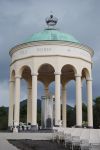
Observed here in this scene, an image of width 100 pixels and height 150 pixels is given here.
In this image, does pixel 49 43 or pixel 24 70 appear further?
pixel 24 70

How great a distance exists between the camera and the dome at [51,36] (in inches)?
1961

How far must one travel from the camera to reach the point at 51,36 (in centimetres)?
5038

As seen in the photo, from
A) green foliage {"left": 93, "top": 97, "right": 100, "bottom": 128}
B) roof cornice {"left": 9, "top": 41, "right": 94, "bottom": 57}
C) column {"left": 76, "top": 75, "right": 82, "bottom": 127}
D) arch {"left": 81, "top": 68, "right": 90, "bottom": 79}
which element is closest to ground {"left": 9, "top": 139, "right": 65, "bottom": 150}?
column {"left": 76, "top": 75, "right": 82, "bottom": 127}

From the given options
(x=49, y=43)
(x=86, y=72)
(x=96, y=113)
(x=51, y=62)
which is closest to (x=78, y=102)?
(x=86, y=72)

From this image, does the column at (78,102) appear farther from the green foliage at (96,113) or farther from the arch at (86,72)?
the green foliage at (96,113)

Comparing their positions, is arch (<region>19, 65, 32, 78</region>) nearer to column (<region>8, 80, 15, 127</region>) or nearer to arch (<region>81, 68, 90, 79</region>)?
column (<region>8, 80, 15, 127</region>)

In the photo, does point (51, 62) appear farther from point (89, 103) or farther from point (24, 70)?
point (89, 103)

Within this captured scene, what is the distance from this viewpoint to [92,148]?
25094mm

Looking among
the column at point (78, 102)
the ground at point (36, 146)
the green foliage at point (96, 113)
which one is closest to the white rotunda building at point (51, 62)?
the column at point (78, 102)

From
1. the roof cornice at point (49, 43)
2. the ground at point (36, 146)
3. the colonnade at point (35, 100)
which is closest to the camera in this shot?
the ground at point (36, 146)

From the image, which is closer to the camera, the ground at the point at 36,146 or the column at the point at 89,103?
the ground at the point at 36,146

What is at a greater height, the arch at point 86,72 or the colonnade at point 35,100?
the arch at point 86,72

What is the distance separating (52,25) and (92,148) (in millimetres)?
31474

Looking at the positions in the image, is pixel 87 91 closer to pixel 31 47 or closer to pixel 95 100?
pixel 31 47
